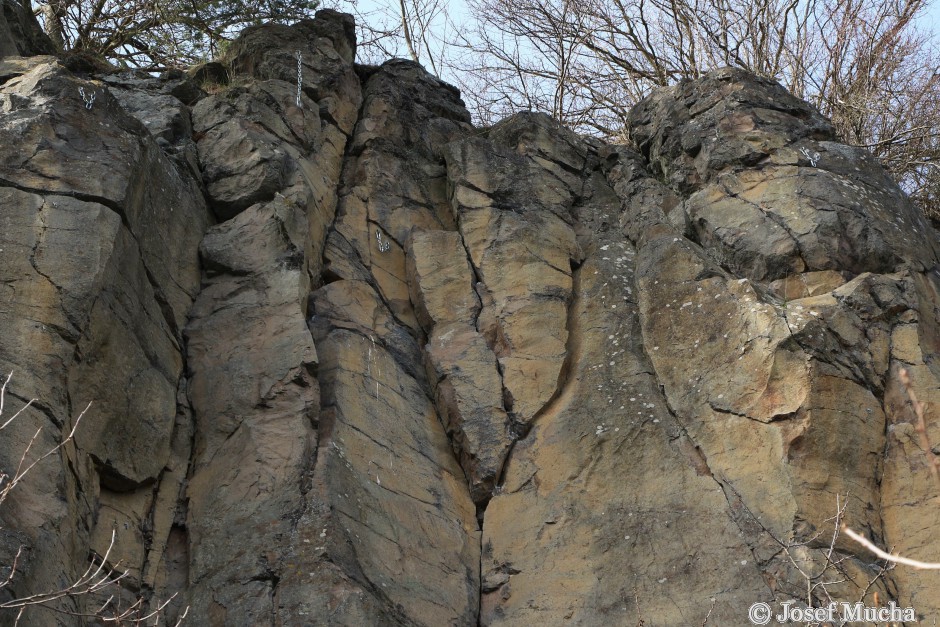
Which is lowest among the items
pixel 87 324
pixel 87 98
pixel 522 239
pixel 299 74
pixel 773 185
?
pixel 87 324

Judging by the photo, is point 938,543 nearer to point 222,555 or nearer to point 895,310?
point 895,310

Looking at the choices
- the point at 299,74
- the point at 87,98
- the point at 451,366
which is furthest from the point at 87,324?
the point at 299,74

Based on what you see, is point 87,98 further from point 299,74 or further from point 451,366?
point 451,366

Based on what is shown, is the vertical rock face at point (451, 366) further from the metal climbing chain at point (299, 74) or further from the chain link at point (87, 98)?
the metal climbing chain at point (299, 74)

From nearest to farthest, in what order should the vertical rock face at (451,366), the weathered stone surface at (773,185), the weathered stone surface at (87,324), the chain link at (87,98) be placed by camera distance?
the weathered stone surface at (87,324), the vertical rock face at (451,366), the chain link at (87,98), the weathered stone surface at (773,185)

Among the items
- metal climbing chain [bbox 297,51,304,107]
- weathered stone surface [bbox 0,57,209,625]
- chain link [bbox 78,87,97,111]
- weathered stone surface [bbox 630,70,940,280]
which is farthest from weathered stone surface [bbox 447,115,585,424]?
chain link [bbox 78,87,97,111]

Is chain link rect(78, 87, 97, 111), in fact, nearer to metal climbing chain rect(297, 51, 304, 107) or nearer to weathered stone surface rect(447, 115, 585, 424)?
metal climbing chain rect(297, 51, 304, 107)

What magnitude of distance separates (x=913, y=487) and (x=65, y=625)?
6137 mm

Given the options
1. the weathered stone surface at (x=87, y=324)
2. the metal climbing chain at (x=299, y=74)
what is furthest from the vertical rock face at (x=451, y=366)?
the metal climbing chain at (x=299, y=74)

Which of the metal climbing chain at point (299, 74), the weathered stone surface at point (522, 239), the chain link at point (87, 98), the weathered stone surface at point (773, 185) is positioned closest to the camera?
the chain link at point (87, 98)

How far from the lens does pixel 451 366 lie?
9383 millimetres

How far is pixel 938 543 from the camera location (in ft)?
24.8

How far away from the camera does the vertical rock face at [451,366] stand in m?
7.43

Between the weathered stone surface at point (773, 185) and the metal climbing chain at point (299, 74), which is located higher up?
the metal climbing chain at point (299, 74)
